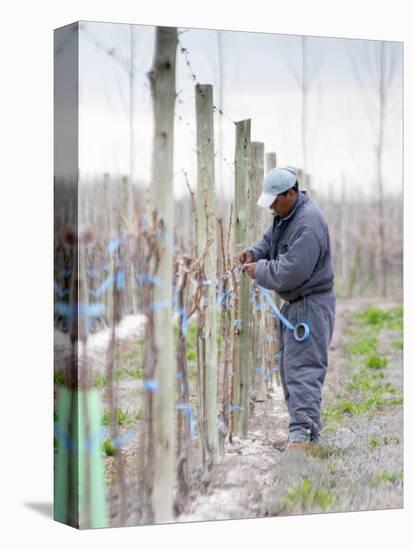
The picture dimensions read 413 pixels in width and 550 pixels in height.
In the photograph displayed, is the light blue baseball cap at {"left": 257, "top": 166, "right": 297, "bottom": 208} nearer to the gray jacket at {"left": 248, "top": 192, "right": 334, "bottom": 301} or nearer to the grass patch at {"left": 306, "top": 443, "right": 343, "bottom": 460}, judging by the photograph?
the gray jacket at {"left": 248, "top": 192, "right": 334, "bottom": 301}

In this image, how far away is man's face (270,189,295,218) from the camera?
24.6ft

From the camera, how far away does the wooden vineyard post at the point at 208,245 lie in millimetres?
7062

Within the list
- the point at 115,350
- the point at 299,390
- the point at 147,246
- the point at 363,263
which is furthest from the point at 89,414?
the point at 363,263

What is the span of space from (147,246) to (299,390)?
1433mm

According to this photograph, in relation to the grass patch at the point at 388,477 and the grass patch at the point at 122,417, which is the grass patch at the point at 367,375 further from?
the grass patch at the point at 122,417

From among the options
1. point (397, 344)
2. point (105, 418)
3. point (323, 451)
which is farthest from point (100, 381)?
point (397, 344)

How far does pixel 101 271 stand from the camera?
666 centimetres

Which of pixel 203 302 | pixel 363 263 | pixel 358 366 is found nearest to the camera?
pixel 203 302

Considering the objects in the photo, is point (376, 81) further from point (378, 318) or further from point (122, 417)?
point (378, 318)

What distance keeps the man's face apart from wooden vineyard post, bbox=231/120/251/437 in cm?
18

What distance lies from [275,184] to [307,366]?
1.11m

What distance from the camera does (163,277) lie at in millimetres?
6734

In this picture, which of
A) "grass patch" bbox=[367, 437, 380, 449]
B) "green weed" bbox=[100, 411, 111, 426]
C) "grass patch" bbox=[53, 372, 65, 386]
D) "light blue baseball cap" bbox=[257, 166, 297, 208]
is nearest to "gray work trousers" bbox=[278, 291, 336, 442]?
"grass patch" bbox=[367, 437, 380, 449]

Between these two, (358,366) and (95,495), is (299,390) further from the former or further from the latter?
(358,366)
